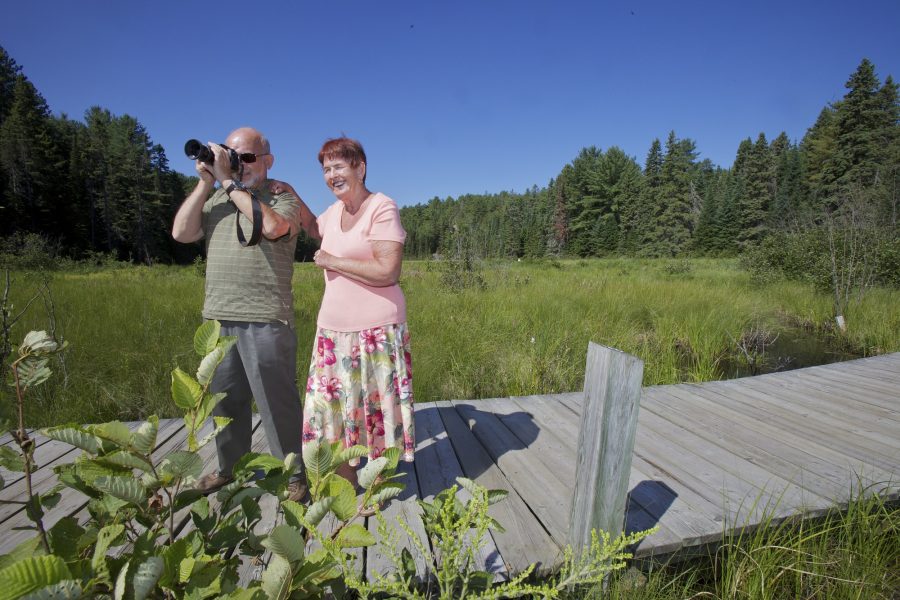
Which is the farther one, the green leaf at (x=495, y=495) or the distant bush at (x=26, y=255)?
the distant bush at (x=26, y=255)

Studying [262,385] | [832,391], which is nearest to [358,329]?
[262,385]

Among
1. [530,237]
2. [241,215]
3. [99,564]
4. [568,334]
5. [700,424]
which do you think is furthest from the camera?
[530,237]

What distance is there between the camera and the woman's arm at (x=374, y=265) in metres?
1.81

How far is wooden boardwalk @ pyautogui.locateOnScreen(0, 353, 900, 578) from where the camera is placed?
1.82m

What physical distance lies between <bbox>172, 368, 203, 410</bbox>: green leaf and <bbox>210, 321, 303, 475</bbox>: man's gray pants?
1324 mm

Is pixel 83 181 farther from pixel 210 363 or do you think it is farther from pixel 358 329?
pixel 210 363

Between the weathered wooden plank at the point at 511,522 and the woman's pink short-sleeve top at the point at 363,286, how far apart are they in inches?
36.1

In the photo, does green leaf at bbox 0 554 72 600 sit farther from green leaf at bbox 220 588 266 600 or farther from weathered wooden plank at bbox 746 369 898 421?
weathered wooden plank at bbox 746 369 898 421

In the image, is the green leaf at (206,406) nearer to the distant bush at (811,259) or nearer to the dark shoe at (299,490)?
the dark shoe at (299,490)

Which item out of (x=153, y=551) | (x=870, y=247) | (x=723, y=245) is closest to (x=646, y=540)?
(x=153, y=551)

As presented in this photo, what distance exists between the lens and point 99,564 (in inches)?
19.2

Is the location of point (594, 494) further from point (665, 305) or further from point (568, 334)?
point (665, 305)

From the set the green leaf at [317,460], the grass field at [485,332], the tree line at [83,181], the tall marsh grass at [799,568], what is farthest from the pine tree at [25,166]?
the tall marsh grass at [799,568]

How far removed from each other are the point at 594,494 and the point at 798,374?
391 centimetres
